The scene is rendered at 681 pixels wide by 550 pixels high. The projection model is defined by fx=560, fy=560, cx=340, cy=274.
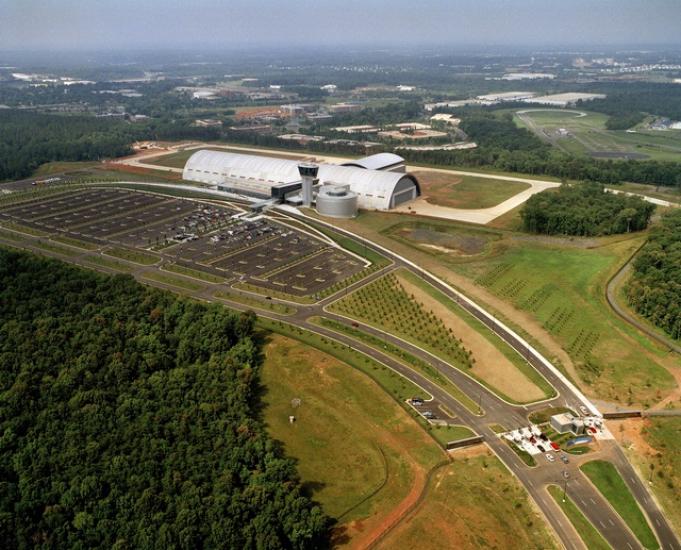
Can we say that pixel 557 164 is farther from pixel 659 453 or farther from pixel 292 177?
pixel 659 453

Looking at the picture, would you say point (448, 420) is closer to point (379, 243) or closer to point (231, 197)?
point (379, 243)

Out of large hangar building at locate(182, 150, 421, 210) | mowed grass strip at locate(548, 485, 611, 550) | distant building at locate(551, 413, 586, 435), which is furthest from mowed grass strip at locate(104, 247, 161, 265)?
mowed grass strip at locate(548, 485, 611, 550)

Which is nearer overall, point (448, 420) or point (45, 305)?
point (448, 420)

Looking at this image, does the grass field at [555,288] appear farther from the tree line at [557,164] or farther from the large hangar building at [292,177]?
the tree line at [557,164]

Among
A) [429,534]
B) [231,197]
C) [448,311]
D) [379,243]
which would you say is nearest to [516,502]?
[429,534]

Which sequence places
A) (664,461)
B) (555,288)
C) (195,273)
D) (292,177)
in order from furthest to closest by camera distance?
(292,177) → (195,273) → (555,288) → (664,461)

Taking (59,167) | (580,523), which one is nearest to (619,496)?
(580,523)
